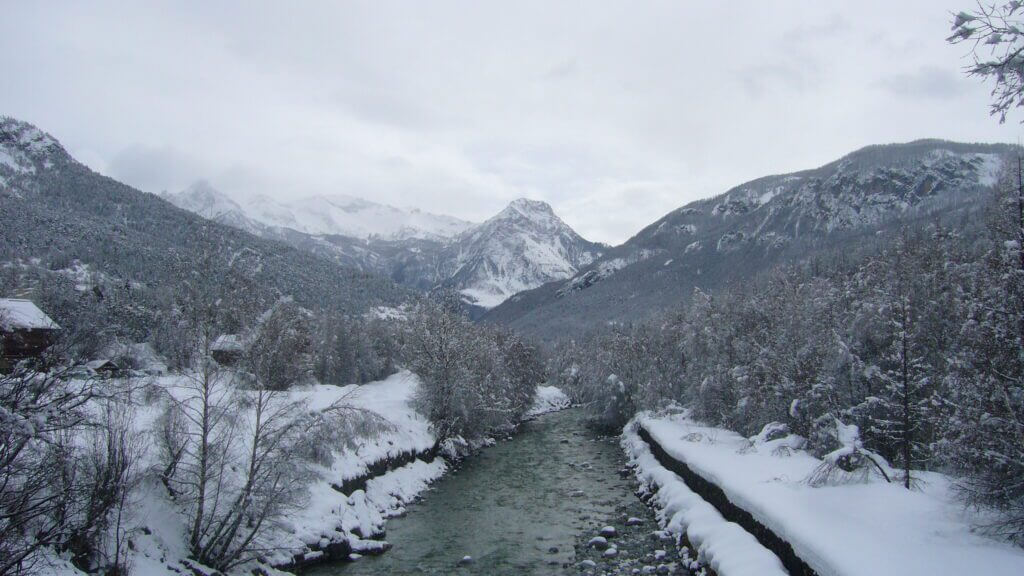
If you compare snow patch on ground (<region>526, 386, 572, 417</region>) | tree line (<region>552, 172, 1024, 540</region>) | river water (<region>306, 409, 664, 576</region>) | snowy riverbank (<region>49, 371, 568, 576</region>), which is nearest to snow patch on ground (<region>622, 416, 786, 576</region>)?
river water (<region>306, 409, 664, 576</region>)

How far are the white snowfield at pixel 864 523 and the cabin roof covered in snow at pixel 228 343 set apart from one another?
17575 millimetres

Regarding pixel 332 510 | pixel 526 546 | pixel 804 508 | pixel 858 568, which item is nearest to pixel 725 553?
pixel 804 508

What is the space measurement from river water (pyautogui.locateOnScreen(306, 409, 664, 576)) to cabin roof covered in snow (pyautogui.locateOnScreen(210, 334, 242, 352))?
860 cm

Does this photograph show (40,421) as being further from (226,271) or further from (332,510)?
(332,510)

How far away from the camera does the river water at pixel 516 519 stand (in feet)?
70.8

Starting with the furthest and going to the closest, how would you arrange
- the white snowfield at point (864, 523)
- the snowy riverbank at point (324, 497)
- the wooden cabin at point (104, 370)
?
the snowy riverbank at point (324, 497), the white snowfield at point (864, 523), the wooden cabin at point (104, 370)

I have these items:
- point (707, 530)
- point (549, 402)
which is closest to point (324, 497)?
point (707, 530)

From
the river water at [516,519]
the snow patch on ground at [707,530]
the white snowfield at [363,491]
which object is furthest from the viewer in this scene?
the white snowfield at [363,491]

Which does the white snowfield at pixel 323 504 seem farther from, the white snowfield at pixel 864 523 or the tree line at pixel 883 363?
the tree line at pixel 883 363

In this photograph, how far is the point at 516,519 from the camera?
2745 centimetres

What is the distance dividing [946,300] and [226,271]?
36.8 metres

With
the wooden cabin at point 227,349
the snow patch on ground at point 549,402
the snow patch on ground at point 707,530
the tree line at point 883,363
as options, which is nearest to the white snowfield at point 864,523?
the snow patch on ground at point 707,530

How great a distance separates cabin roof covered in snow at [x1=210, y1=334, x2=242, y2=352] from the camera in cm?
1909

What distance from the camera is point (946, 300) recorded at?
32562 millimetres
